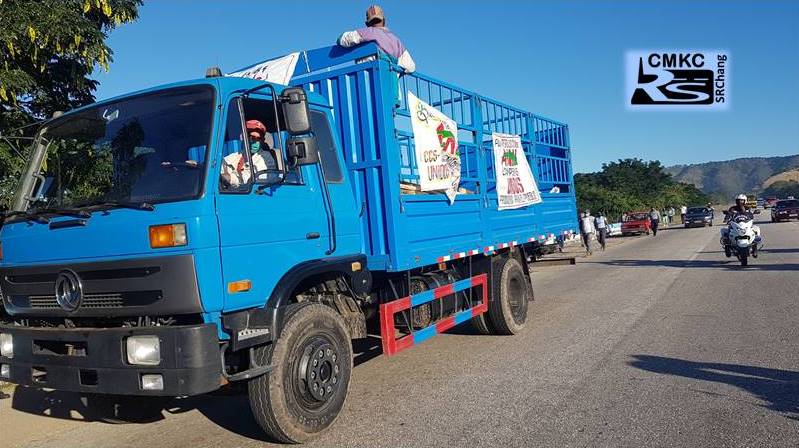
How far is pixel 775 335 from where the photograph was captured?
695 centimetres

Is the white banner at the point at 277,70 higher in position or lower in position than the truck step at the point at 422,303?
higher

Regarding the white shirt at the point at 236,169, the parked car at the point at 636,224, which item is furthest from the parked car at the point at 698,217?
the white shirt at the point at 236,169

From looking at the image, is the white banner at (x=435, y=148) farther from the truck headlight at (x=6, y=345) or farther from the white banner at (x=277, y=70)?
the truck headlight at (x=6, y=345)

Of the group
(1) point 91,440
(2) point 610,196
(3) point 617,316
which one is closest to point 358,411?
(1) point 91,440

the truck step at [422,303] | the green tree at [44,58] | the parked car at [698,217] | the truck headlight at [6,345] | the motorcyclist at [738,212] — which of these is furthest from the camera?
the parked car at [698,217]

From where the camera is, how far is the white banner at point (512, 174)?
739cm

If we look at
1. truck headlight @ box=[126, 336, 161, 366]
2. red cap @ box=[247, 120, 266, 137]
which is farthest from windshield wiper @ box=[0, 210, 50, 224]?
red cap @ box=[247, 120, 266, 137]

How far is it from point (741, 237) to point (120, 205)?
1434 cm

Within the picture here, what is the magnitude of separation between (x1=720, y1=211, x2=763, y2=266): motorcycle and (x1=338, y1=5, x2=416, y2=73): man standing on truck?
11729 mm

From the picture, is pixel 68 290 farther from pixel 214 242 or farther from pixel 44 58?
pixel 44 58

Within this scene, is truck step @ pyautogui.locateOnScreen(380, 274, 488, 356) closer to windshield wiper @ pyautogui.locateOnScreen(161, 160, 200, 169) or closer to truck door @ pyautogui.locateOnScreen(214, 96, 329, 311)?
truck door @ pyautogui.locateOnScreen(214, 96, 329, 311)

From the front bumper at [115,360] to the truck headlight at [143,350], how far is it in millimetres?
29

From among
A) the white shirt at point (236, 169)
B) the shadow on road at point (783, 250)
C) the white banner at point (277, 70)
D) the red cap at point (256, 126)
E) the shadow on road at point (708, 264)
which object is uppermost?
the white banner at point (277, 70)

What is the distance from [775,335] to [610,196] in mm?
38315
